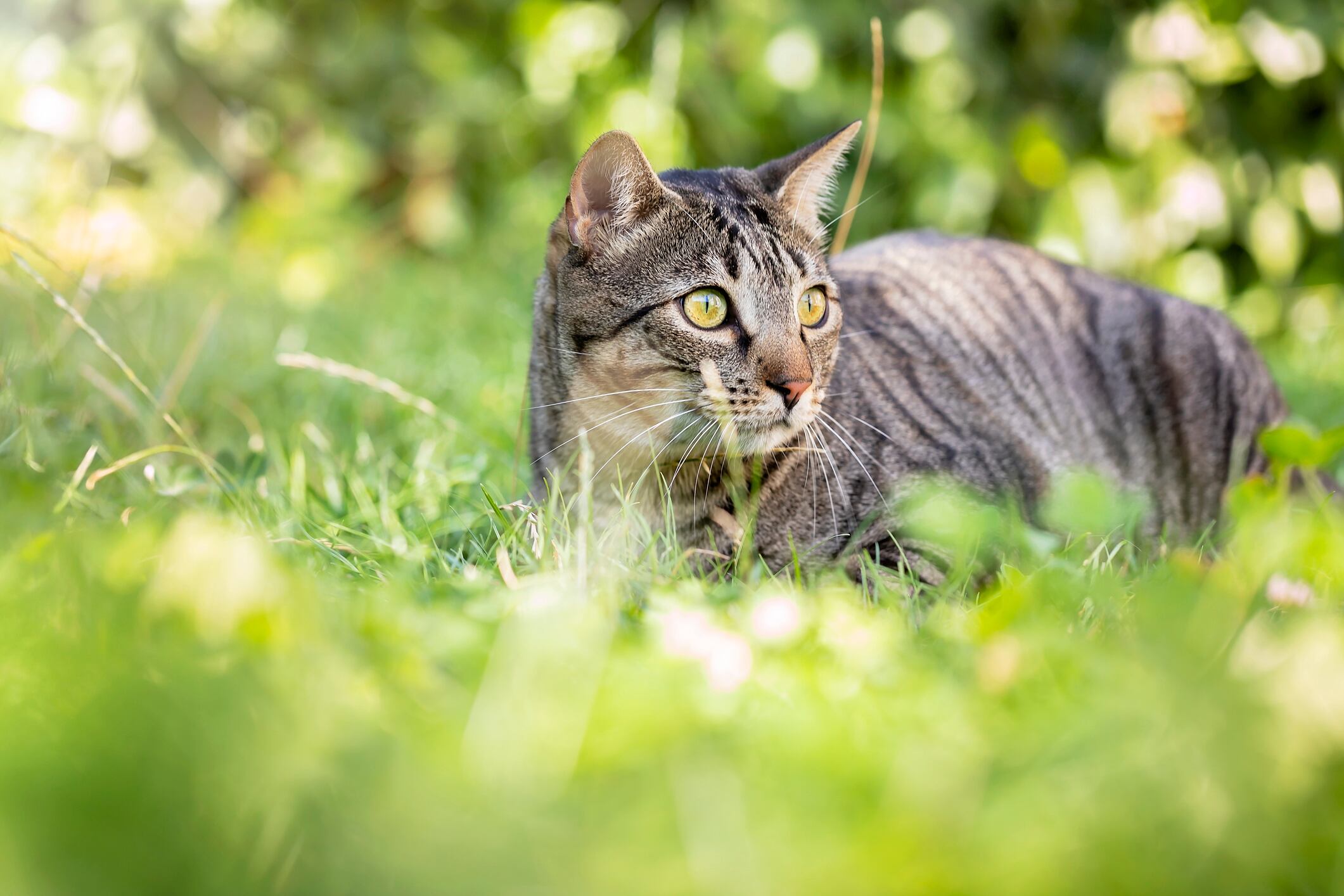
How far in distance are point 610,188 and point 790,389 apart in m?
0.50

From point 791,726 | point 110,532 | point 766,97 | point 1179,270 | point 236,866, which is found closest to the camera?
point 236,866

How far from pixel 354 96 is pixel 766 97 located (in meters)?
2.07

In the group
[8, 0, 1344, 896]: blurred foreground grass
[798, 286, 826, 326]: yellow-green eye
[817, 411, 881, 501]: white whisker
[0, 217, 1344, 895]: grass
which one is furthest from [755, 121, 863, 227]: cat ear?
[0, 217, 1344, 895]: grass

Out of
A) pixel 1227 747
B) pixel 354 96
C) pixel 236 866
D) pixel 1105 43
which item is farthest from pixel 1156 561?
pixel 354 96

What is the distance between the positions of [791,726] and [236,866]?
0.48m

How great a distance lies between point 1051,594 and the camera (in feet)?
4.28

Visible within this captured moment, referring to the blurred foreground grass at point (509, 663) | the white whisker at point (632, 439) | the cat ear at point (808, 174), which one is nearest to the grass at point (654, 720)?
the blurred foreground grass at point (509, 663)

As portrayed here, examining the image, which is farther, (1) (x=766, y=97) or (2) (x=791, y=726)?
(1) (x=766, y=97)

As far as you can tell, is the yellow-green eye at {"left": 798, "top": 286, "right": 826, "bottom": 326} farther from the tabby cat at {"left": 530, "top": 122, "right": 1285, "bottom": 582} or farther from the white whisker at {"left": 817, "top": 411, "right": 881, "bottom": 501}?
the white whisker at {"left": 817, "top": 411, "right": 881, "bottom": 501}

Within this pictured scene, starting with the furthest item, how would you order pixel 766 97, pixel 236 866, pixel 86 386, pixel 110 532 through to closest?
1. pixel 766 97
2. pixel 86 386
3. pixel 110 532
4. pixel 236 866

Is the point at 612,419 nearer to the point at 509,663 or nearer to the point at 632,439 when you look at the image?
the point at 632,439

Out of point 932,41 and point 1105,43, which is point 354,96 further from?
Result: point 1105,43

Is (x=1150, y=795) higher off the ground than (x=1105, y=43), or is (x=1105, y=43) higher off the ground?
(x=1105, y=43)

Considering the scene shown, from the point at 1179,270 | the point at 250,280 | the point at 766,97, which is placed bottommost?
the point at 1179,270
